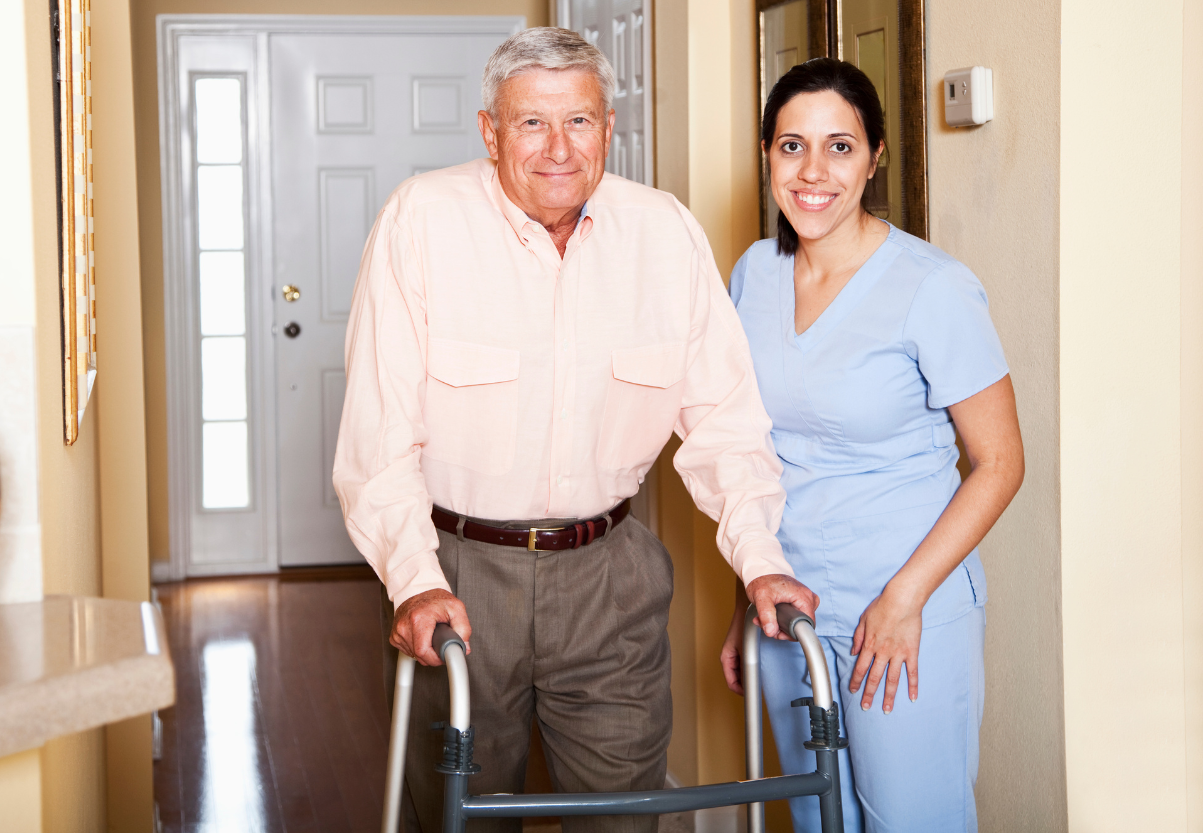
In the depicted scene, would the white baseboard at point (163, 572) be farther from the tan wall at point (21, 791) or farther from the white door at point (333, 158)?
the tan wall at point (21, 791)

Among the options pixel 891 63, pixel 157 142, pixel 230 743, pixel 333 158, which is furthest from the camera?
pixel 333 158

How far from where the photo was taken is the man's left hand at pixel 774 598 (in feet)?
4.82

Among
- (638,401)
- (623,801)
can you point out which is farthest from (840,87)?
(623,801)

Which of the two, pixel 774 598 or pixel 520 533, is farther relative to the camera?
pixel 520 533

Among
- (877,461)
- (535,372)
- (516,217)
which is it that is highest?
(516,217)

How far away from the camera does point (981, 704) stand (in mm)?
1653

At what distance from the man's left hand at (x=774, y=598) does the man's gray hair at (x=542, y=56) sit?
0.72m

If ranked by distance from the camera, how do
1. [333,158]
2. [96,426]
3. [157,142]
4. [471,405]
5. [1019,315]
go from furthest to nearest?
[333,158] → [157,142] → [96,426] → [1019,315] → [471,405]

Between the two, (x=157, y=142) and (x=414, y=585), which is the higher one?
(x=157, y=142)

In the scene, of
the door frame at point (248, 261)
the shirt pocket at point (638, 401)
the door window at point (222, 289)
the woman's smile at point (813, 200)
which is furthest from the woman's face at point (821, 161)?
the door window at point (222, 289)

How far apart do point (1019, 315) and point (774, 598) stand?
0.67 meters

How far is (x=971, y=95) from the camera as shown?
6.00 feet

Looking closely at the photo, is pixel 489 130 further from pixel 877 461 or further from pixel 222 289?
pixel 222 289

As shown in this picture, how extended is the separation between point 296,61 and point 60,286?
13.2 ft
